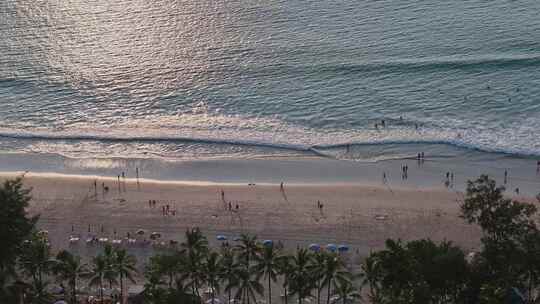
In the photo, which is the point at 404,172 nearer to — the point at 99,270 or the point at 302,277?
the point at 302,277

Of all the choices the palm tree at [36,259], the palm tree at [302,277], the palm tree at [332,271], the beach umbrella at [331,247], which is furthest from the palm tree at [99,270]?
the beach umbrella at [331,247]

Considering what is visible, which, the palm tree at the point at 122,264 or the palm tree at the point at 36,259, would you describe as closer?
the palm tree at the point at 36,259

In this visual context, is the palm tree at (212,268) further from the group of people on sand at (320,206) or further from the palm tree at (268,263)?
the group of people on sand at (320,206)

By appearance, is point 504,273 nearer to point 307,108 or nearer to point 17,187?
point 17,187

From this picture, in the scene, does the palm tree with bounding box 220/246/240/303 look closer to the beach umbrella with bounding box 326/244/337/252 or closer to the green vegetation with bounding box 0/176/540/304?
the green vegetation with bounding box 0/176/540/304

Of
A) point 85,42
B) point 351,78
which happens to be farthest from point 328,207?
point 85,42

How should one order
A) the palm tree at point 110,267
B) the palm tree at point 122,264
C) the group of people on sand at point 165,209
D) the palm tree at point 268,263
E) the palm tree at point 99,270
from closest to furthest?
1. the palm tree at point 268,263
2. the palm tree at point 99,270
3. the palm tree at point 110,267
4. the palm tree at point 122,264
5. the group of people on sand at point 165,209

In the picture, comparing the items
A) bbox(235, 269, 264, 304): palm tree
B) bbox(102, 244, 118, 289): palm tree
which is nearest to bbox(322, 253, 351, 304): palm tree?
bbox(235, 269, 264, 304): palm tree

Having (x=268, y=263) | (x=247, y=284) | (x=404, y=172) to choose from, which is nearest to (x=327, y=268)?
(x=268, y=263)
